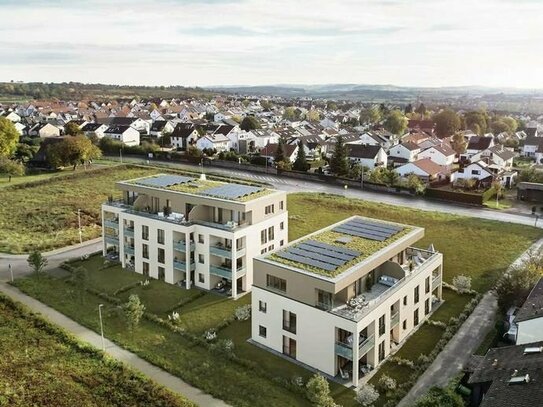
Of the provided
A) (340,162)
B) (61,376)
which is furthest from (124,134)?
(61,376)

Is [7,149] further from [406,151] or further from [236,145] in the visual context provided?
[406,151]

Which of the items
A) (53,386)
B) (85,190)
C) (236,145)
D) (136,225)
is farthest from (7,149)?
(53,386)

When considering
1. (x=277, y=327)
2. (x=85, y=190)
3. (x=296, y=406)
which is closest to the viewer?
(x=296, y=406)

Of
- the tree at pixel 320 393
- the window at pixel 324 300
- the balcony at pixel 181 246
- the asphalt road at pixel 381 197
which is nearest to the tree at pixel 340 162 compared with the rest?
the asphalt road at pixel 381 197

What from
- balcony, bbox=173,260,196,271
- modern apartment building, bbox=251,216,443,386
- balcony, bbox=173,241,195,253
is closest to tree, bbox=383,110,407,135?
modern apartment building, bbox=251,216,443,386

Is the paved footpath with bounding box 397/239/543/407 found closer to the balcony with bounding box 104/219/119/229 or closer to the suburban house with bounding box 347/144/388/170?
the balcony with bounding box 104/219/119/229
